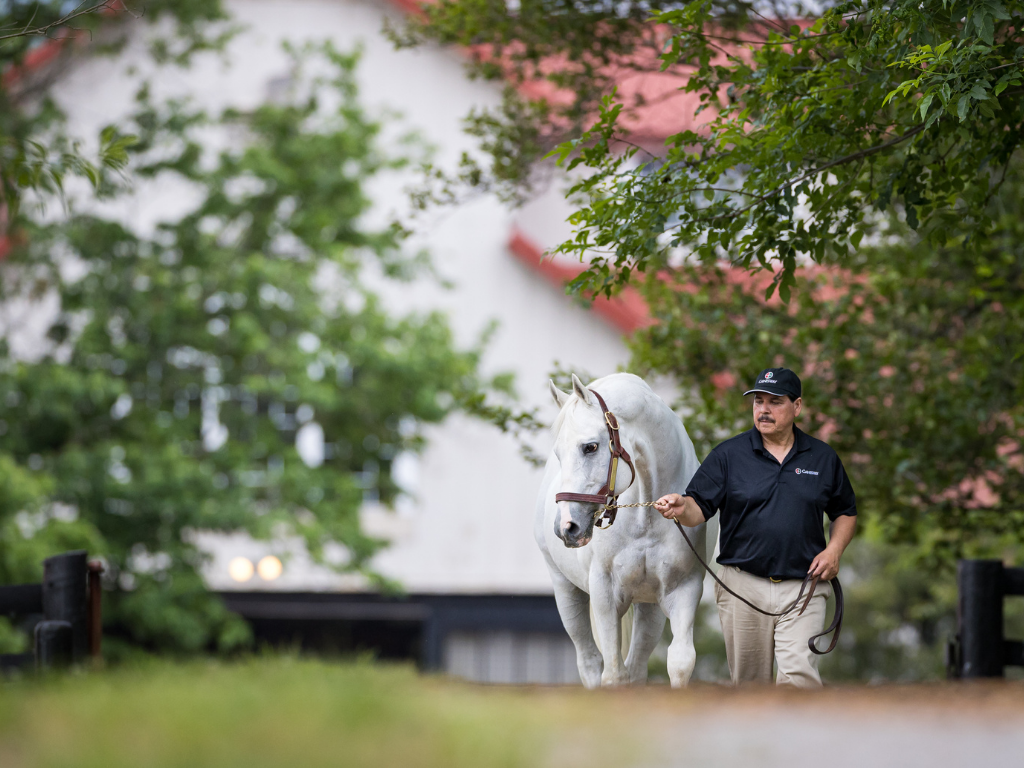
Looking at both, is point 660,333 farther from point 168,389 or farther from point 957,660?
point 168,389

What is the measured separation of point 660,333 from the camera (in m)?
9.56

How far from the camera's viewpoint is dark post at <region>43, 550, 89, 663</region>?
650 centimetres

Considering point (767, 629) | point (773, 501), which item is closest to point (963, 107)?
point (773, 501)

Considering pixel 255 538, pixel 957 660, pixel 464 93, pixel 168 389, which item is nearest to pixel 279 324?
pixel 168 389

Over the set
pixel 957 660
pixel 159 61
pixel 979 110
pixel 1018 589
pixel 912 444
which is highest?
pixel 159 61

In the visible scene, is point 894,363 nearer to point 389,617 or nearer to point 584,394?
point 584,394

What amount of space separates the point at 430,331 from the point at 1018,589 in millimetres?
9275

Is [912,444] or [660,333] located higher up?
[660,333]

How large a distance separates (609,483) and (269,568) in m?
14.2

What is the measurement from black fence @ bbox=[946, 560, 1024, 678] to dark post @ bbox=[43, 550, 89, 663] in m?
5.36

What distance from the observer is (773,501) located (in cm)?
530

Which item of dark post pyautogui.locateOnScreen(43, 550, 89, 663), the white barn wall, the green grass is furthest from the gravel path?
the white barn wall

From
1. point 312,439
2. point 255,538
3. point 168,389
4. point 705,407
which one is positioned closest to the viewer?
point 705,407

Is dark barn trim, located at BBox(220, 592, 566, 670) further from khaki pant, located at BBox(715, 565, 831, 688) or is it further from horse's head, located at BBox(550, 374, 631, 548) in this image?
horse's head, located at BBox(550, 374, 631, 548)
